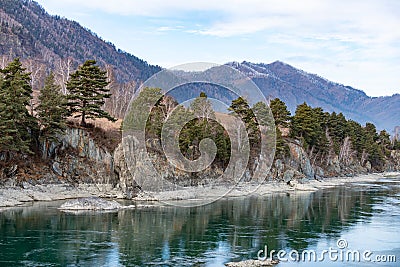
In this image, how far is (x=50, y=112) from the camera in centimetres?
5000

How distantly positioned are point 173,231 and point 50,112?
22.7 meters

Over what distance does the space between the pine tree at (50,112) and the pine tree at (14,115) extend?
1083mm

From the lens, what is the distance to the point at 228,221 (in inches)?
1457

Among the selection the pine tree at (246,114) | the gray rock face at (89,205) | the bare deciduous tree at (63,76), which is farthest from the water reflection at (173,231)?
the bare deciduous tree at (63,76)

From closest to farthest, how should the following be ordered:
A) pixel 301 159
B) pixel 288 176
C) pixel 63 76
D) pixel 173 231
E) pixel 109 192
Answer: pixel 173 231 < pixel 109 192 < pixel 63 76 < pixel 288 176 < pixel 301 159

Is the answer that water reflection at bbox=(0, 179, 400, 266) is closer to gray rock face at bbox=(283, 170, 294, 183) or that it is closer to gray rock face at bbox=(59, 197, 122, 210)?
gray rock face at bbox=(59, 197, 122, 210)

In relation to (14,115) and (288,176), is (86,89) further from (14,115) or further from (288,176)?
(288,176)

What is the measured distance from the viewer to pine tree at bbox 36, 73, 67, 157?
49.2 m

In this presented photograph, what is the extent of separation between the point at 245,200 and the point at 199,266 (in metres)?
27.0

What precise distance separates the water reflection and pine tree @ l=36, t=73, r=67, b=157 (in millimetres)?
9324

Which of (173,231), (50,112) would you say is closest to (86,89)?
(50,112)

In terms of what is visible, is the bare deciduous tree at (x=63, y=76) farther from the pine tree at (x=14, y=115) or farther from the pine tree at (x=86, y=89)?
the pine tree at (x=14, y=115)

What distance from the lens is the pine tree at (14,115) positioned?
43656 mm

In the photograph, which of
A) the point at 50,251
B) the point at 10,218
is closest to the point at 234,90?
the point at 10,218
